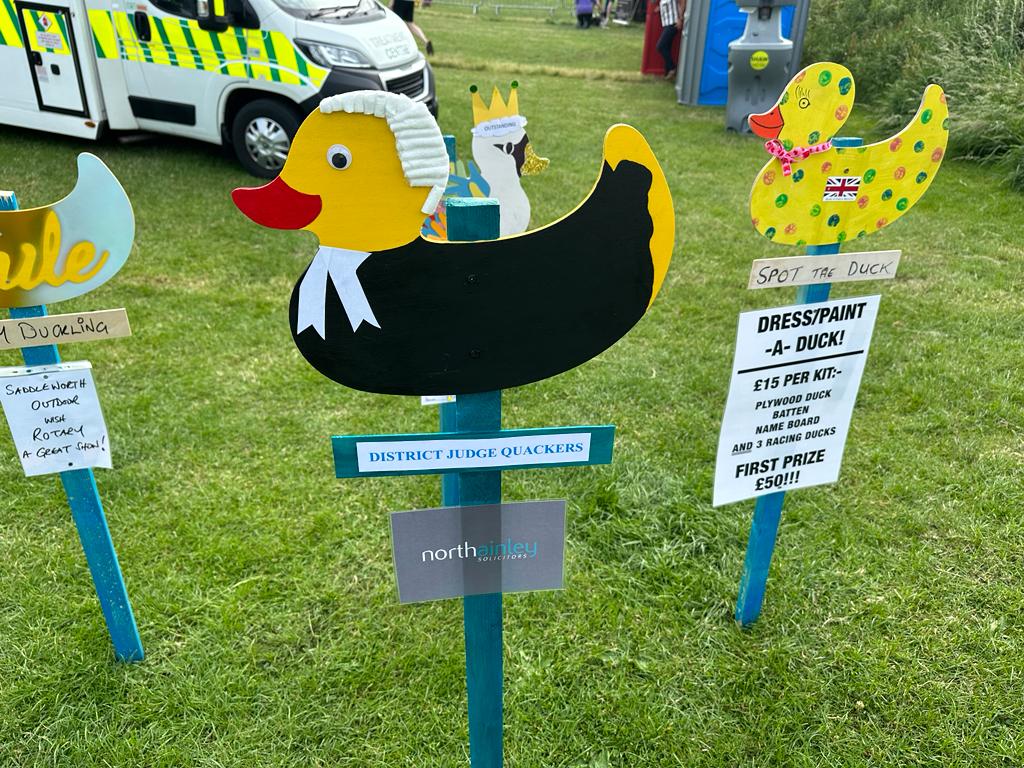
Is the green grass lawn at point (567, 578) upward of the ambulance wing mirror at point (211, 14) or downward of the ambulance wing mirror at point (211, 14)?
downward

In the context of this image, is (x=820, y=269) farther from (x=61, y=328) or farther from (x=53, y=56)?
(x=53, y=56)

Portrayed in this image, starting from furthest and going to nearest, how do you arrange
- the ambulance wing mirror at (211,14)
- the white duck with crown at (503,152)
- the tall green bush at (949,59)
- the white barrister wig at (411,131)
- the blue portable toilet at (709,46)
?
the blue portable toilet at (709,46)
the tall green bush at (949,59)
the ambulance wing mirror at (211,14)
the white duck with crown at (503,152)
the white barrister wig at (411,131)

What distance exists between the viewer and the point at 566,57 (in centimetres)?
1580

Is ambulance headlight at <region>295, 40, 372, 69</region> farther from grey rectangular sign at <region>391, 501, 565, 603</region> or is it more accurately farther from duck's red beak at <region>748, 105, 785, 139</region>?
grey rectangular sign at <region>391, 501, 565, 603</region>

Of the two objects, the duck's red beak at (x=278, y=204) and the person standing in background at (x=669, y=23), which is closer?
the duck's red beak at (x=278, y=204)

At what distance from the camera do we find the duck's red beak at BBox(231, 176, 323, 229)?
129 cm

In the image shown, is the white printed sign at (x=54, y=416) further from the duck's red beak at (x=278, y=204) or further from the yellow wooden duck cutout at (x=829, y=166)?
the yellow wooden duck cutout at (x=829, y=166)

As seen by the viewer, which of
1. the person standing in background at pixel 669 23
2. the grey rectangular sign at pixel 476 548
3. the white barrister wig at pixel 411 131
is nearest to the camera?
the white barrister wig at pixel 411 131

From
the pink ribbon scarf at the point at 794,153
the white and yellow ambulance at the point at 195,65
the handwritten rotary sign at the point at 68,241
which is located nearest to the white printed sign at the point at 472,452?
the handwritten rotary sign at the point at 68,241

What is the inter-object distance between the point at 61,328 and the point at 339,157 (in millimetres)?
1065

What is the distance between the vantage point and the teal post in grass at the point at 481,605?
142cm

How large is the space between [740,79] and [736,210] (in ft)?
10.8

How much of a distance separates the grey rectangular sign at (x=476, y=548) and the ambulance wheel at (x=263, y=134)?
567cm

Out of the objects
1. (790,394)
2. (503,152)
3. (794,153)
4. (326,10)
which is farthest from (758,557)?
Answer: (326,10)
